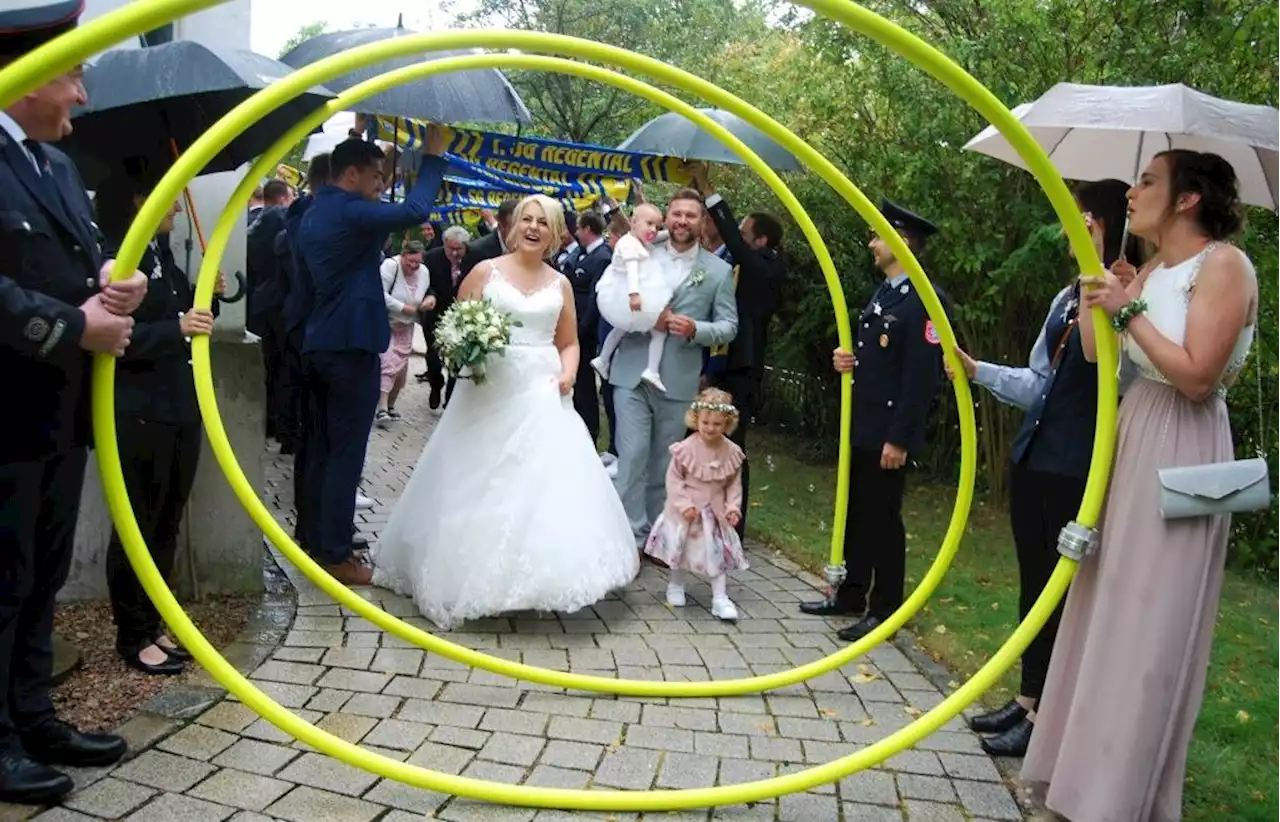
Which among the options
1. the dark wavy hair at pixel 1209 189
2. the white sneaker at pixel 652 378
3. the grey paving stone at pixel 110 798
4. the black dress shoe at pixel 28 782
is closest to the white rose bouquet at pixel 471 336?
the white sneaker at pixel 652 378

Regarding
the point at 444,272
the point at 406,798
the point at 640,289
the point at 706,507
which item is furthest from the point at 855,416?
the point at 444,272

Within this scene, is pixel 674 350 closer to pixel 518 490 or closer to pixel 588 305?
pixel 518 490

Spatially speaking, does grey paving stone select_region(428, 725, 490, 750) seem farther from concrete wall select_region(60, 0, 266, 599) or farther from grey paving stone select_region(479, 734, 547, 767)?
concrete wall select_region(60, 0, 266, 599)

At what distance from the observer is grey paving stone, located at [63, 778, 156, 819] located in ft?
11.6

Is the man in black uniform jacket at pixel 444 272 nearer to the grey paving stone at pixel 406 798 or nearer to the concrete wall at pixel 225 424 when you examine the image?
the concrete wall at pixel 225 424

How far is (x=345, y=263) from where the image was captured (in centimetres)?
608

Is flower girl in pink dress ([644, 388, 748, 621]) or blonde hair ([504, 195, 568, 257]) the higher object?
blonde hair ([504, 195, 568, 257])

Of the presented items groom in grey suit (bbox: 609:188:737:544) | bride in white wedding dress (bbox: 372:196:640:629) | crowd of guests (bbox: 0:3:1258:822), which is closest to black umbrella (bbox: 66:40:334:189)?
crowd of guests (bbox: 0:3:1258:822)

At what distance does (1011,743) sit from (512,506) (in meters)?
2.70

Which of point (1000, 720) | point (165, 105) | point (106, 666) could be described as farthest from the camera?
point (165, 105)

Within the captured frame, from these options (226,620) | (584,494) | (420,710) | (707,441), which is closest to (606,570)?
(584,494)

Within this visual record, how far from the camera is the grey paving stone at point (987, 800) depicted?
3900mm

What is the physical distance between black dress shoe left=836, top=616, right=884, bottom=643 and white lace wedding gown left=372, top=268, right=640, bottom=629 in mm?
1197

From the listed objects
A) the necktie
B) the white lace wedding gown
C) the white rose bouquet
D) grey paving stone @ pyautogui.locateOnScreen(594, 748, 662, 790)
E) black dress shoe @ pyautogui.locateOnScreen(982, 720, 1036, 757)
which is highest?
the necktie
